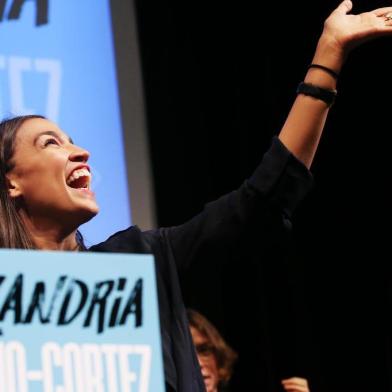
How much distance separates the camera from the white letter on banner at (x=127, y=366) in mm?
907

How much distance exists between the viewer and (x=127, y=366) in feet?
3.01

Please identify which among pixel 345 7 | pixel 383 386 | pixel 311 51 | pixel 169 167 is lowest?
pixel 383 386

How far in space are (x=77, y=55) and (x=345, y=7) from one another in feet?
4.41

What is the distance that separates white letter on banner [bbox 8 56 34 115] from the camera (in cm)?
244

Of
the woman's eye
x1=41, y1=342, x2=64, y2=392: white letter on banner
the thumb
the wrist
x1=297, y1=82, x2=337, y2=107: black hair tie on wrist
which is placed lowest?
x1=41, y1=342, x2=64, y2=392: white letter on banner

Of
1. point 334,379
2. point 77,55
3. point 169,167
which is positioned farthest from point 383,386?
point 77,55

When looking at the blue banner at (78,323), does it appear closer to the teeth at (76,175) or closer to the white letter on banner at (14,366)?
the white letter on banner at (14,366)

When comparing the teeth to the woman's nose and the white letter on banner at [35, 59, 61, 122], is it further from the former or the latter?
the white letter on banner at [35, 59, 61, 122]

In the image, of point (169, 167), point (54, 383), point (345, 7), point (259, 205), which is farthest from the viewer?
point (169, 167)

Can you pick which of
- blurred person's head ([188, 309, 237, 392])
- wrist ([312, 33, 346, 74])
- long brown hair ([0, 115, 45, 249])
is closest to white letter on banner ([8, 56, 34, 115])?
blurred person's head ([188, 309, 237, 392])

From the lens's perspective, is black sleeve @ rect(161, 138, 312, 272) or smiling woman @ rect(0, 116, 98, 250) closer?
black sleeve @ rect(161, 138, 312, 272)

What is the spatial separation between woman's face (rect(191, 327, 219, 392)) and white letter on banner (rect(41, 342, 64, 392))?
1604 mm

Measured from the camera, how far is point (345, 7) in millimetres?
1441

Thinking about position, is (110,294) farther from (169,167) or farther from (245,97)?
(245,97)
